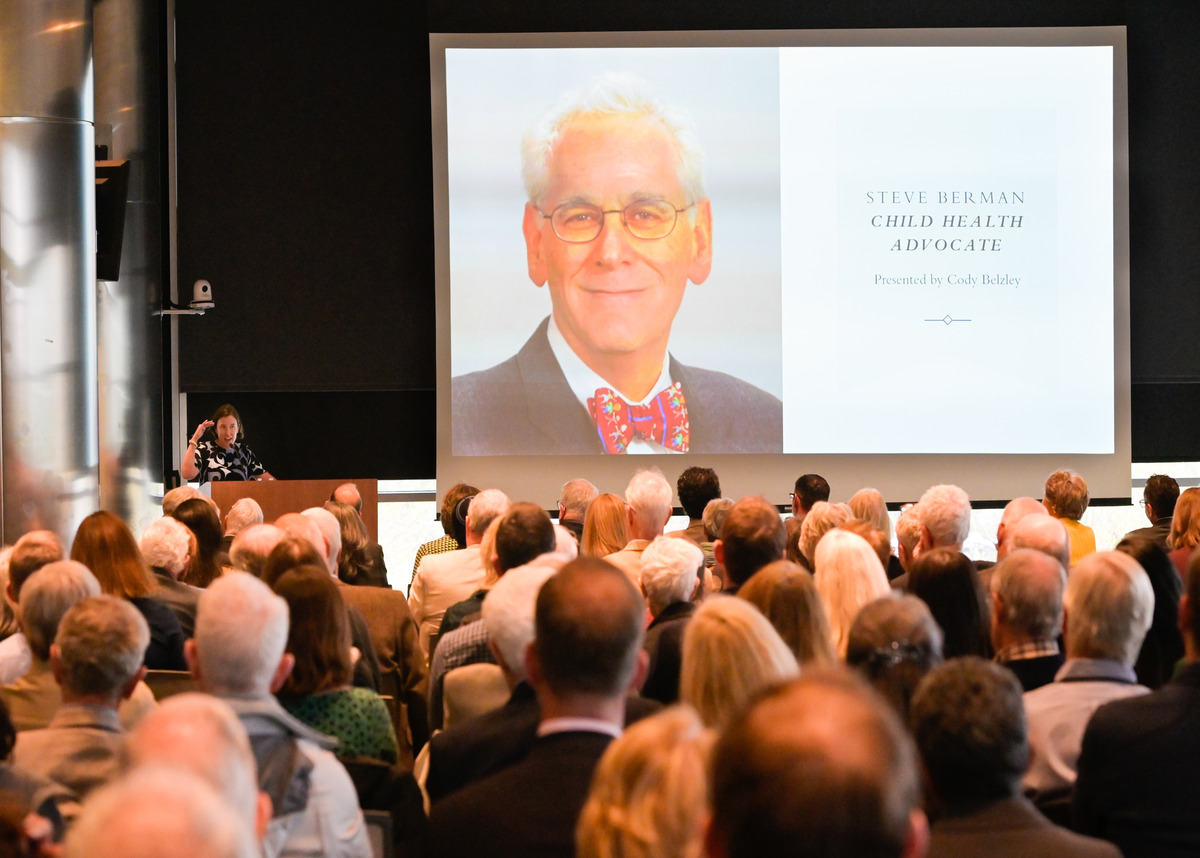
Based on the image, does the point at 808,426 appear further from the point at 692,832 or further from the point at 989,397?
the point at 692,832

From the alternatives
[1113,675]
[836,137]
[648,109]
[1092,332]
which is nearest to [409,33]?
[648,109]

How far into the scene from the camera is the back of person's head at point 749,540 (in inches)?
134

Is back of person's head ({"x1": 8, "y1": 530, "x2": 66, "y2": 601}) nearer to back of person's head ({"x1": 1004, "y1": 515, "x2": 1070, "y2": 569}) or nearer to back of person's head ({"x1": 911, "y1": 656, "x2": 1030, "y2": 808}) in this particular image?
back of person's head ({"x1": 911, "y1": 656, "x2": 1030, "y2": 808})

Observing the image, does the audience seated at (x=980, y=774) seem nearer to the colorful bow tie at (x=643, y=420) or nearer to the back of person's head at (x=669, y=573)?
the back of person's head at (x=669, y=573)

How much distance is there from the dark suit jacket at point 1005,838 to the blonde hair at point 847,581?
4.39 ft

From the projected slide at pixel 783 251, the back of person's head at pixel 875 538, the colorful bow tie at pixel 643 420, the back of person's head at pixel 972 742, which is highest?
the projected slide at pixel 783 251

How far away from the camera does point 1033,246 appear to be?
8.48m

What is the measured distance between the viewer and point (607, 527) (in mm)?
4668

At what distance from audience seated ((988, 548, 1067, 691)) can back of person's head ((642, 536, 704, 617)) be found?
779mm

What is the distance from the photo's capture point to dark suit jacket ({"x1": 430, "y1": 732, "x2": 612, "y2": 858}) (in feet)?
5.52

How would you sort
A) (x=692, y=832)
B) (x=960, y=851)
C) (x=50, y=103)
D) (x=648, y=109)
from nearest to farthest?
(x=692, y=832) → (x=960, y=851) → (x=50, y=103) → (x=648, y=109)

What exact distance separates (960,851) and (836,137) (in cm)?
733

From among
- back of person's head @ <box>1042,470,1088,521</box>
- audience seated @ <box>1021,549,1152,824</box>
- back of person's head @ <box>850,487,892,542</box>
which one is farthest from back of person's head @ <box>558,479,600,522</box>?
audience seated @ <box>1021,549,1152,824</box>

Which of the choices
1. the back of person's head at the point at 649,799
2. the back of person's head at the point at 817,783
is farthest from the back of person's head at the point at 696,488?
the back of person's head at the point at 817,783
